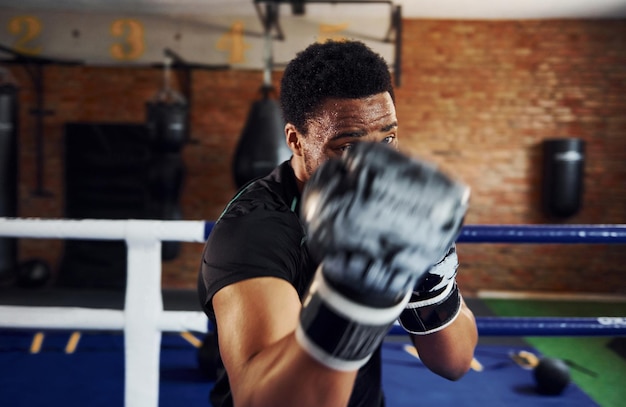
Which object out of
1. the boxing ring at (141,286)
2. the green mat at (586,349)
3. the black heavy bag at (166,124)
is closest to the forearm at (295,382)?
the boxing ring at (141,286)

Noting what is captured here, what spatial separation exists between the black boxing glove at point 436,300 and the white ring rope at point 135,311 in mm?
567

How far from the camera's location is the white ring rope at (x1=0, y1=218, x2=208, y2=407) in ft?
4.41

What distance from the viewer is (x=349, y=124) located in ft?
3.03

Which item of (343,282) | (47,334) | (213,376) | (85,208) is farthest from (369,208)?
(85,208)

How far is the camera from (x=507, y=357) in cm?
296

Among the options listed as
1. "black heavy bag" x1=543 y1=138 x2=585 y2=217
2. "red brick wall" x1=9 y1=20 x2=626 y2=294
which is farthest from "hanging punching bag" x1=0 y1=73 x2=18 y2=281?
"black heavy bag" x1=543 y1=138 x2=585 y2=217

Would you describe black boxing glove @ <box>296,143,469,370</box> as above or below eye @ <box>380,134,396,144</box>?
below

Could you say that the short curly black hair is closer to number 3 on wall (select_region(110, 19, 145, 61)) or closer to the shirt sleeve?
the shirt sleeve

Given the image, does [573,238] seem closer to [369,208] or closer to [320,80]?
[320,80]

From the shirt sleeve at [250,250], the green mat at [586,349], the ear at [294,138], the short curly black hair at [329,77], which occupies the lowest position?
the green mat at [586,349]

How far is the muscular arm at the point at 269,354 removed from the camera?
638mm

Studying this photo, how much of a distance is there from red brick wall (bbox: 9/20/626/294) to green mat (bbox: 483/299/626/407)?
1.64 feet

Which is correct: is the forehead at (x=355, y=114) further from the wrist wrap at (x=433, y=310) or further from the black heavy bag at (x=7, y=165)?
the black heavy bag at (x=7, y=165)

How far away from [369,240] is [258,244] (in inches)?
9.3
